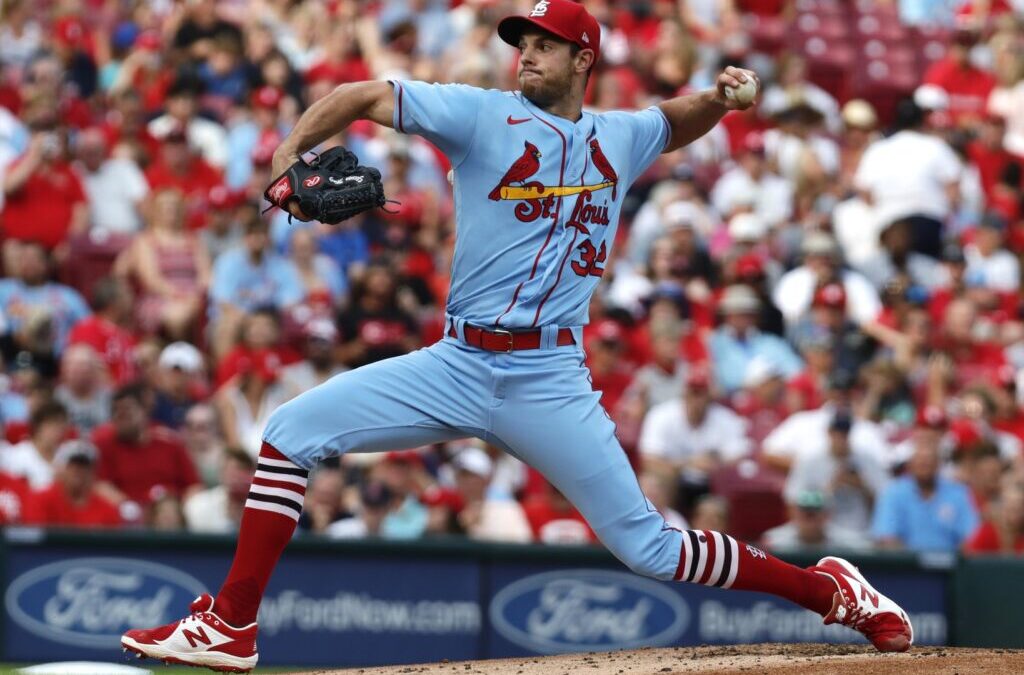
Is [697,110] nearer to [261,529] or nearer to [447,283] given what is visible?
[261,529]

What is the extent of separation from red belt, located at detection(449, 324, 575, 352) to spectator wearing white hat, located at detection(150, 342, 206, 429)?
176 inches

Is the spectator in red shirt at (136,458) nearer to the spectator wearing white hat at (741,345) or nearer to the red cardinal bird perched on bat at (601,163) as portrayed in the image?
the spectator wearing white hat at (741,345)

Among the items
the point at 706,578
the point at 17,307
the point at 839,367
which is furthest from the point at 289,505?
the point at 839,367

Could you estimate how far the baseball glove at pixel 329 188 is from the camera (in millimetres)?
4648

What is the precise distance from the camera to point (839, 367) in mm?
10242

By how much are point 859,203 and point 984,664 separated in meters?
6.81

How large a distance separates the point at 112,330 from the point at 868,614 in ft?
17.8

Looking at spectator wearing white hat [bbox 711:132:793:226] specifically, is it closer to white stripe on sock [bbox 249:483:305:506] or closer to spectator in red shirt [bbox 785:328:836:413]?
spectator in red shirt [bbox 785:328:836:413]

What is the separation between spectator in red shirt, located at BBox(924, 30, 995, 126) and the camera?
13.4 m

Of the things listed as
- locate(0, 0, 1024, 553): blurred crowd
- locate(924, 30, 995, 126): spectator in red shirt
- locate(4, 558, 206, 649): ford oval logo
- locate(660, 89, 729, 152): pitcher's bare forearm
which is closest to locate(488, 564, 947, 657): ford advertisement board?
locate(0, 0, 1024, 553): blurred crowd

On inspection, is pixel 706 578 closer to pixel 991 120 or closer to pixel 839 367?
pixel 839 367

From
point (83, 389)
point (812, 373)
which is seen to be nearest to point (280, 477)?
point (83, 389)

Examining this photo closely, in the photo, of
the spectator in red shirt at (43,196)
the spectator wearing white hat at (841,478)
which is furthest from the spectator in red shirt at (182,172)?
the spectator wearing white hat at (841,478)

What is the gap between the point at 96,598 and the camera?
7.87 m
